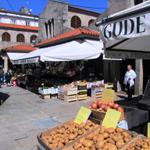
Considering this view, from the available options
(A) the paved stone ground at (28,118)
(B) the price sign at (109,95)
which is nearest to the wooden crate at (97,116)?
(B) the price sign at (109,95)

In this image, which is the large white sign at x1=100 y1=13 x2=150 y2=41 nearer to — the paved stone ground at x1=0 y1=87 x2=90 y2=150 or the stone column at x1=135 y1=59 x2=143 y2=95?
the paved stone ground at x1=0 y1=87 x2=90 y2=150

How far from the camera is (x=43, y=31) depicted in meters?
35.4

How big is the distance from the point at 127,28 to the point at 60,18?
25824mm

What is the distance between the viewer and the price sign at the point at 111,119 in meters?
5.16

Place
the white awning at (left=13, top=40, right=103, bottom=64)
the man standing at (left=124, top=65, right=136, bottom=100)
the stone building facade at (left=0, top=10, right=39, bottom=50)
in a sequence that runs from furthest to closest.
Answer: the stone building facade at (left=0, top=10, right=39, bottom=50) < the white awning at (left=13, top=40, right=103, bottom=64) < the man standing at (left=124, top=65, right=136, bottom=100)

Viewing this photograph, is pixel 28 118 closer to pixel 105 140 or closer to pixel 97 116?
pixel 97 116

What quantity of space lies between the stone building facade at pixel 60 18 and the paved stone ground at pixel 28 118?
15183 millimetres

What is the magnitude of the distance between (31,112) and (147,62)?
Result: 7.31 meters

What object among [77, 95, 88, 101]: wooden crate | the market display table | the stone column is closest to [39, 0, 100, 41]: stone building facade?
the stone column

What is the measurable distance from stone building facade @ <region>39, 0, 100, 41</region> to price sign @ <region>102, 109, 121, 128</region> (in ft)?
77.8

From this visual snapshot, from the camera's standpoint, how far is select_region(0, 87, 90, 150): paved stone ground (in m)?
8.12

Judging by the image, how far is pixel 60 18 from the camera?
3036 centimetres

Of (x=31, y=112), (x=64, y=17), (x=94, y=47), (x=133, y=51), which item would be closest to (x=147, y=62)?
(x=94, y=47)

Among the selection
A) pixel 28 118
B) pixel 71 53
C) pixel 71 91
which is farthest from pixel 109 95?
pixel 71 53
